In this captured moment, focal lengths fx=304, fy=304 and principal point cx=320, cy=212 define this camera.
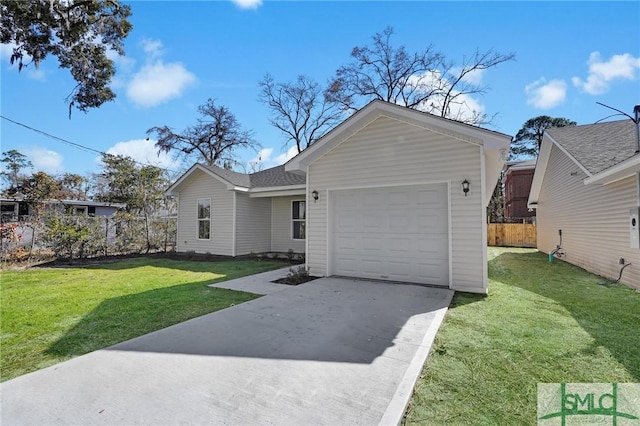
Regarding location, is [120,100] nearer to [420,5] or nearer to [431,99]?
[420,5]

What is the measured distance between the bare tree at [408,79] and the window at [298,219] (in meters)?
12.6

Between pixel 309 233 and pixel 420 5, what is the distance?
754 cm

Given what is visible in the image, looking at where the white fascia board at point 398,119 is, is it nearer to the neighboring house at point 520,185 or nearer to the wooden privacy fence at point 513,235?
the wooden privacy fence at point 513,235

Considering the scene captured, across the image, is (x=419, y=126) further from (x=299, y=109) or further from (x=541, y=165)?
(x=299, y=109)

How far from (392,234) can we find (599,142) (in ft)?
26.2

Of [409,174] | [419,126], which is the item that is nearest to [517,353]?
[409,174]

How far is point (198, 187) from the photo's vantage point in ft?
43.8

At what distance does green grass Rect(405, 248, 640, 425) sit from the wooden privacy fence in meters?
14.2

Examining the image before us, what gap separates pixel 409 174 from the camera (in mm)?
6645

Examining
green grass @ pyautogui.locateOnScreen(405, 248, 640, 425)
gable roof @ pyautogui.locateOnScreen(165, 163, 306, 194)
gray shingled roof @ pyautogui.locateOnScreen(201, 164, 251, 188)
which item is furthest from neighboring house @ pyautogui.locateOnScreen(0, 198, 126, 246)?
green grass @ pyautogui.locateOnScreen(405, 248, 640, 425)

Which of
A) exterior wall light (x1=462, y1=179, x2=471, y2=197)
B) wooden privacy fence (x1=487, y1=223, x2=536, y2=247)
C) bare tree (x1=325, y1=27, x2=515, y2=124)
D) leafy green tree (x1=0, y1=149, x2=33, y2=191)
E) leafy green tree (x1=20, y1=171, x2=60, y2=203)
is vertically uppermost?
bare tree (x1=325, y1=27, x2=515, y2=124)

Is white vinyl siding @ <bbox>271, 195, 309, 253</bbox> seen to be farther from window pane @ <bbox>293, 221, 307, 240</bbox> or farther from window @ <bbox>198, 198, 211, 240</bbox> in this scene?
window @ <bbox>198, 198, 211, 240</bbox>

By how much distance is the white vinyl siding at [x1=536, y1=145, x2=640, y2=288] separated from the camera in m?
7.19

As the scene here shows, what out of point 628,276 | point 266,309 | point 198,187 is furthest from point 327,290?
point 198,187
